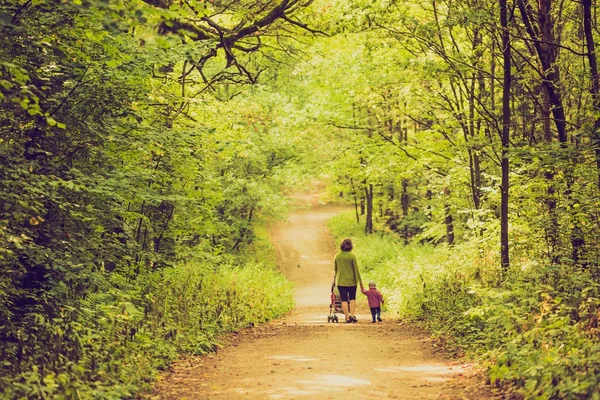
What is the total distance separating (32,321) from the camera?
26.0 ft

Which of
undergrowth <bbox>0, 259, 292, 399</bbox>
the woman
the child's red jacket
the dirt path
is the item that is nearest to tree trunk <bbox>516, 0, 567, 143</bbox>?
the dirt path

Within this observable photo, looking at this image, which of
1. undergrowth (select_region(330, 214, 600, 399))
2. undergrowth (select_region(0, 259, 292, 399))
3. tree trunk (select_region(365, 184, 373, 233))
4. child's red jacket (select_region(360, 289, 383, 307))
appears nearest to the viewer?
undergrowth (select_region(330, 214, 600, 399))

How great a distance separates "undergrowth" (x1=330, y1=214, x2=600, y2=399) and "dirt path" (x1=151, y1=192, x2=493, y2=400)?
1.52ft

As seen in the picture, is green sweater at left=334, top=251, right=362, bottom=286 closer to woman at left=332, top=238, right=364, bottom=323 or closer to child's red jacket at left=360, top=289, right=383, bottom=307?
woman at left=332, top=238, right=364, bottom=323

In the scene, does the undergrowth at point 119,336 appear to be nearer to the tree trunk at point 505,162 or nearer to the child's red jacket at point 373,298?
the child's red jacket at point 373,298

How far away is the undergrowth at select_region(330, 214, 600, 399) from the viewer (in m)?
6.00

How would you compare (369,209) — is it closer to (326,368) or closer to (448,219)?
(448,219)

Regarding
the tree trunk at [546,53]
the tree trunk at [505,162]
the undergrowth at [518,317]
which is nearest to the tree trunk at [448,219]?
the undergrowth at [518,317]

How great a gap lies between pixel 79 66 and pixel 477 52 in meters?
8.99

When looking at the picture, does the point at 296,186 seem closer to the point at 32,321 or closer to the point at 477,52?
Result: the point at 477,52

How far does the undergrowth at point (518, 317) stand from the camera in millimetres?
6004

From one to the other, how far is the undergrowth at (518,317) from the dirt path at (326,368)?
0.46 m

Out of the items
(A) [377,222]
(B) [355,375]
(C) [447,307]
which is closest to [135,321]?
(B) [355,375]

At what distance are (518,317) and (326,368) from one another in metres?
2.53
